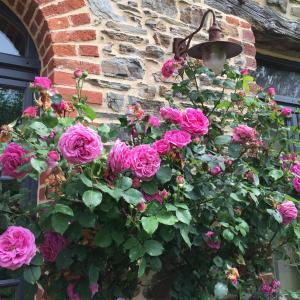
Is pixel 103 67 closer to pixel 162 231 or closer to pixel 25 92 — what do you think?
pixel 25 92

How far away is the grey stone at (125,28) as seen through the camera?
108 inches

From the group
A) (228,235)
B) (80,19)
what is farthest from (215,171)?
(80,19)

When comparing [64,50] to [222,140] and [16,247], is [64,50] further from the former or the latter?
[16,247]

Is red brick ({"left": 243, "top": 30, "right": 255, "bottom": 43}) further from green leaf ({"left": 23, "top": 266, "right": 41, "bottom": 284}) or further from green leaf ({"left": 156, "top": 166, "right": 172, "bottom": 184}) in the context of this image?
green leaf ({"left": 23, "top": 266, "right": 41, "bottom": 284})

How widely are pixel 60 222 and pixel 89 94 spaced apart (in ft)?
3.75

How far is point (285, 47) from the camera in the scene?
3.86m

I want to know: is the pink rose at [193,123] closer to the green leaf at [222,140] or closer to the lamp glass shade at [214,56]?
the green leaf at [222,140]

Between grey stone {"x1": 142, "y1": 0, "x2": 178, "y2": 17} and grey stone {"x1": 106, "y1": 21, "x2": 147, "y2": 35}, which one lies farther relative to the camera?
grey stone {"x1": 142, "y1": 0, "x2": 178, "y2": 17}

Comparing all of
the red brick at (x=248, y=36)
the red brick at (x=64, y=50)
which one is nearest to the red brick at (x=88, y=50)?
the red brick at (x=64, y=50)

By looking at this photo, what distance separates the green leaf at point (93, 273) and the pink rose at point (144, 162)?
15.9 inches

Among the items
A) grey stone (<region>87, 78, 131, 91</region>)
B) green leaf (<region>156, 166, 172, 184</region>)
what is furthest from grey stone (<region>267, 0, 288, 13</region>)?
green leaf (<region>156, 166, 172, 184</region>)

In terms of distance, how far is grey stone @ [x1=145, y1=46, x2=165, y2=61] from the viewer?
2865 mm

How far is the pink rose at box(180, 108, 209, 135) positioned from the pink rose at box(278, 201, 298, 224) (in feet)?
1.86

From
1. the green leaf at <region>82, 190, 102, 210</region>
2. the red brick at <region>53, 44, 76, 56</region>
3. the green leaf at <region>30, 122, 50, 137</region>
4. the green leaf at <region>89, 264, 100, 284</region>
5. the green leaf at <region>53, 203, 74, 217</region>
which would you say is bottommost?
the green leaf at <region>89, 264, 100, 284</region>
